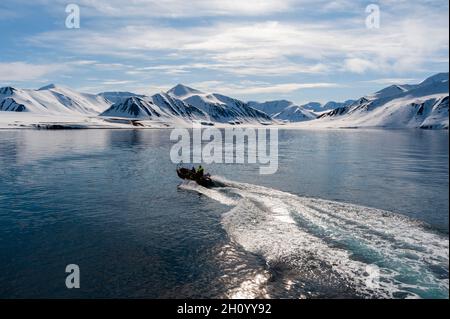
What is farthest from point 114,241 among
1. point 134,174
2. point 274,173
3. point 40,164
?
point 40,164

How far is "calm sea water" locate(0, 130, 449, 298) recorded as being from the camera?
23359 millimetres

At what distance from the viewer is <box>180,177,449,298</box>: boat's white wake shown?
23641mm

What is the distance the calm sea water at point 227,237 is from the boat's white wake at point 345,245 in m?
0.11

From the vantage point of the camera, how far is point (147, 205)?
4256 cm

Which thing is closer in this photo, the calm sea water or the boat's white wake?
the calm sea water

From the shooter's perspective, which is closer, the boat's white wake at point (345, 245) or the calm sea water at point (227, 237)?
the calm sea water at point (227, 237)

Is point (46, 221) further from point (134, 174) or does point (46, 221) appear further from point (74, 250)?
point (134, 174)

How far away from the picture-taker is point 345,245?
29531mm

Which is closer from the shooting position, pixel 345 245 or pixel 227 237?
pixel 345 245

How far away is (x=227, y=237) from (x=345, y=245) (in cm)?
922

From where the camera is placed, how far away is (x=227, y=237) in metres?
32.0

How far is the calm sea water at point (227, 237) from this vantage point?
23.4 meters

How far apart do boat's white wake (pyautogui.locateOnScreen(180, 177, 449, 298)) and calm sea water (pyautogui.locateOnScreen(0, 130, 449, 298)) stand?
4.3 inches
